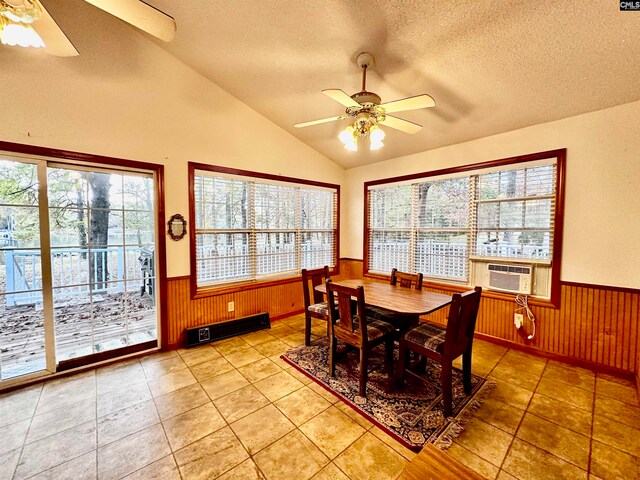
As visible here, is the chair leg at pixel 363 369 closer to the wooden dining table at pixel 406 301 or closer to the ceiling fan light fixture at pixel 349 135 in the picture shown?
the wooden dining table at pixel 406 301

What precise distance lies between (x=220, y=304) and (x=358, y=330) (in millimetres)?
2069

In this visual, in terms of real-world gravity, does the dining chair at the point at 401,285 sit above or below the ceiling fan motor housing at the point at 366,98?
below

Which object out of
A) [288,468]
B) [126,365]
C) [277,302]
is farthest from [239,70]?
[288,468]

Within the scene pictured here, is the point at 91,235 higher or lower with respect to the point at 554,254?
higher

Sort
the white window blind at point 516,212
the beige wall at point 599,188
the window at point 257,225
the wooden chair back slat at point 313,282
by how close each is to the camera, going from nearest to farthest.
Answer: the beige wall at point 599,188, the white window blind at point 516,212, the wooden chair back slat at point 313,282, the window at point 257,225

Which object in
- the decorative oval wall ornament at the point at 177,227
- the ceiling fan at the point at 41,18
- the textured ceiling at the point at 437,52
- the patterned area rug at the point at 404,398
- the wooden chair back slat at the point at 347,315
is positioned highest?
the textured ceiling at the point at 437,52

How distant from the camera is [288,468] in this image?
1600mm

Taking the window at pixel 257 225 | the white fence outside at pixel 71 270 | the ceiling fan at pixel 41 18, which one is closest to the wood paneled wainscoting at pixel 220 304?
the window at pixel 257 225

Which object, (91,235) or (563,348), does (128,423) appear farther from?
(563,348)

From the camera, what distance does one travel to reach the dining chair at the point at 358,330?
218 cm

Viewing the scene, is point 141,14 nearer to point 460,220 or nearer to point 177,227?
point 177,227

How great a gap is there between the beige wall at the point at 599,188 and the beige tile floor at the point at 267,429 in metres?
1.09

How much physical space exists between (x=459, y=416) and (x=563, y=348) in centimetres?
179

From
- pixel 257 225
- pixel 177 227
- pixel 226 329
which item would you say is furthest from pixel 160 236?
pixel 226 329
